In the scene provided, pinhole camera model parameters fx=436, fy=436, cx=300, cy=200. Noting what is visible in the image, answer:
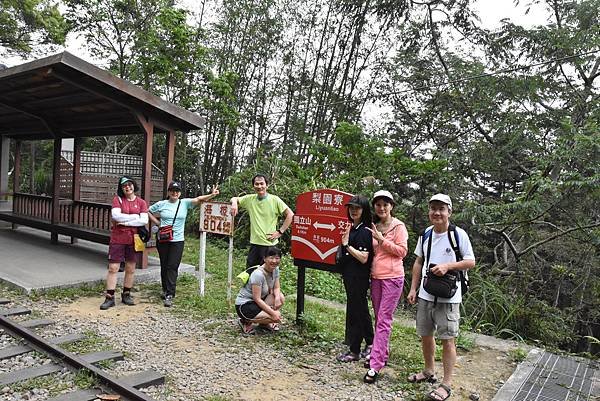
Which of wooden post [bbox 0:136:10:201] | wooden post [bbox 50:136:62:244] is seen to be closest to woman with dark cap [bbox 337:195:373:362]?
wooden post [bbox 50:136:62:244]

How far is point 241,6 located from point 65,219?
7593 mm

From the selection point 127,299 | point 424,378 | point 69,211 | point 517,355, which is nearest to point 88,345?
point 127,299

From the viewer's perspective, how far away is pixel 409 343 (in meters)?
4.38

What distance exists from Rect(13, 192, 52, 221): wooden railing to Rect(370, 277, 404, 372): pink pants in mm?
7729

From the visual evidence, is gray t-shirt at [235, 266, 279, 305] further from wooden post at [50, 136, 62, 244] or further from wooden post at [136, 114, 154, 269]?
wooden post at [50, 136, 62, 244]

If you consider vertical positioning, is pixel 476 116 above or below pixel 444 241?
above

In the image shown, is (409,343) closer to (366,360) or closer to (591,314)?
(366,360)

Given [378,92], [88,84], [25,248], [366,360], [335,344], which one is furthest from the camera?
[378,92]

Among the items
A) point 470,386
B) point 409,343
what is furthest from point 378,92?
point 470,386

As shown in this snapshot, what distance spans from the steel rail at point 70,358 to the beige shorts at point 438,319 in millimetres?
1927

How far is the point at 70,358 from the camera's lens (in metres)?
3.33

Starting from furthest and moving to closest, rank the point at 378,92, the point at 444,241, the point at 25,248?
the point at 378,92 < the point at 25,248 < the point at 444,241

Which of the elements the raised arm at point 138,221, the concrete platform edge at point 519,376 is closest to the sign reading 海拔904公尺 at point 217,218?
the raised arm at point 138,221

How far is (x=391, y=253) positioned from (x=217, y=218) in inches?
98.7
